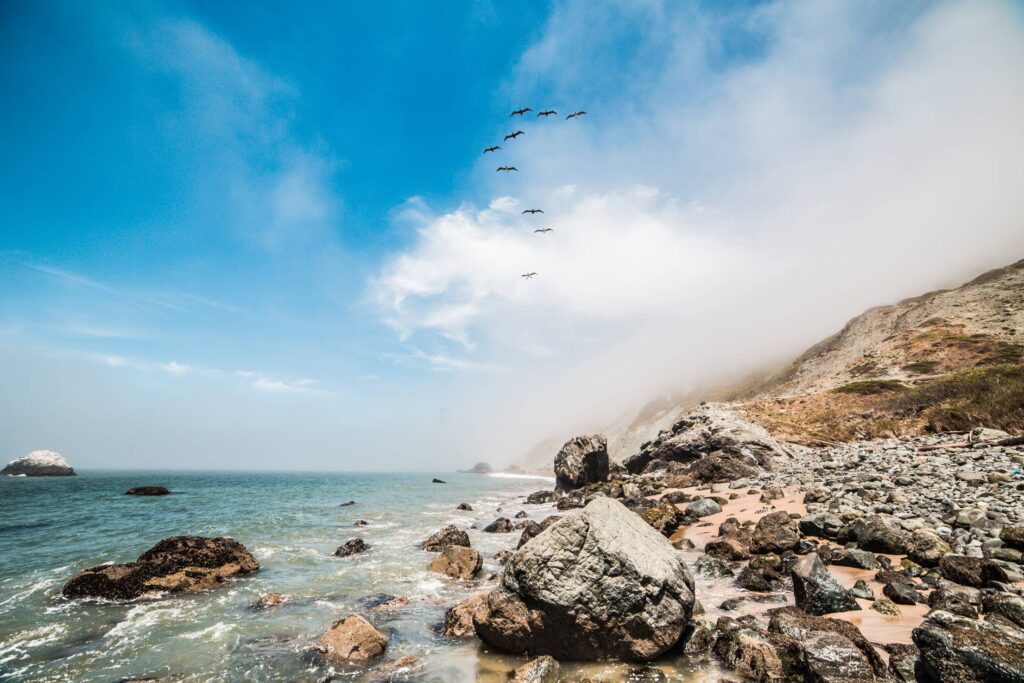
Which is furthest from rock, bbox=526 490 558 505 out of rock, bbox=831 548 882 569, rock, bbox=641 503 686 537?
rock, bbox=831 548 882 569

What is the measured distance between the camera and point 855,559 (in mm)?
12047

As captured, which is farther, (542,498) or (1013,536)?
(542,498)

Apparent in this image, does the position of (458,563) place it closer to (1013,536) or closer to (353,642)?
(353,642)

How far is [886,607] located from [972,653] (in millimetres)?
4017

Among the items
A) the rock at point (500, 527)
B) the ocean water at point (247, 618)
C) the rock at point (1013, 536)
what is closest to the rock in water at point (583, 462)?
the rock at point (500, 527)

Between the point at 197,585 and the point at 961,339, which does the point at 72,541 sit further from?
the point at 961,339

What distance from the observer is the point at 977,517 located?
13078 millimetres

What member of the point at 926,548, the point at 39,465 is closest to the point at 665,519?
the point at 926,548

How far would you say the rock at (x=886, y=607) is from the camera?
9.08 m

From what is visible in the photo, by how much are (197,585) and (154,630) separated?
395cm

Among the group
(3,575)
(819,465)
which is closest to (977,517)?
(819,465)

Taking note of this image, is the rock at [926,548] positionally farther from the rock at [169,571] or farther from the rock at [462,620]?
the rock at [169,571]

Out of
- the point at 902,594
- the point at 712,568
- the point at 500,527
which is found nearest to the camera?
the point at 902,594

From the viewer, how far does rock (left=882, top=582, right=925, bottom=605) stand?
30.9 ft
